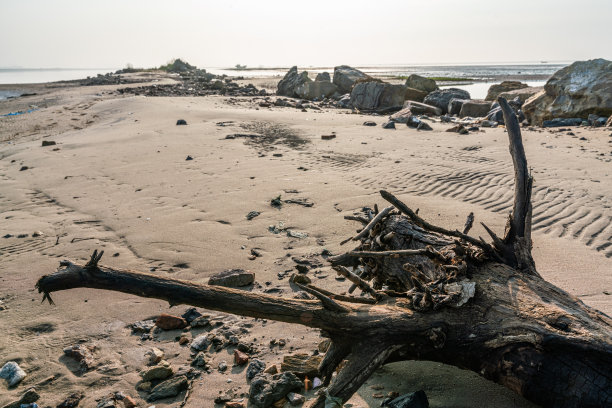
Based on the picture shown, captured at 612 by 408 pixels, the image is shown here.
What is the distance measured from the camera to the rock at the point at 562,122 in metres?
11.7

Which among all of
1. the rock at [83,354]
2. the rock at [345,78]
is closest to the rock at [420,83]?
the rock at [345,78]

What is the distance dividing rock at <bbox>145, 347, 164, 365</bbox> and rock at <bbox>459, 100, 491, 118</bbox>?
13845mm

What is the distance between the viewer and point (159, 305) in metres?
3.50

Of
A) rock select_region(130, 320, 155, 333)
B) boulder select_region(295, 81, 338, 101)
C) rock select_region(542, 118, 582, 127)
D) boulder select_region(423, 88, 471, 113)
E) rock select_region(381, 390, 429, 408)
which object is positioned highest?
boulder select_region(295, 81, 338, 101)

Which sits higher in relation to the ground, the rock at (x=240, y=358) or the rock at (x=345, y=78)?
the rock at (x=345, y=78)

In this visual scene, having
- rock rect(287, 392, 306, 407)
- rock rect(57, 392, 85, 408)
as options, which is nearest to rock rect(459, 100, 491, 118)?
rock rect(287, 392, 306, 407)

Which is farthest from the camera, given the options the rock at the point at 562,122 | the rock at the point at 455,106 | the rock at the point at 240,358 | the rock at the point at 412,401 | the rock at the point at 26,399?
the rock at the point at 455,106

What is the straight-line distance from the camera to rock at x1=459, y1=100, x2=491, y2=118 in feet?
47.0

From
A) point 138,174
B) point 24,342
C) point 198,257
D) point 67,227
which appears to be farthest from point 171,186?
point 24,342

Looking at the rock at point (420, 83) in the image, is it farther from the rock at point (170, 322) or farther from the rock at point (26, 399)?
the rock at point (26, 399)

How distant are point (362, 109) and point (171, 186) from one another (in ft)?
34.8

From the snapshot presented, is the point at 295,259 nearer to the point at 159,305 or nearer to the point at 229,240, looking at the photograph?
the point at 229,240

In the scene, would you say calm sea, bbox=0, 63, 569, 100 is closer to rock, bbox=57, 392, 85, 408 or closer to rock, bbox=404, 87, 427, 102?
rock, bbox=404, 87, 427, 102

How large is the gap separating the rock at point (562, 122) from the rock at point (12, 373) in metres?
13.0
